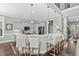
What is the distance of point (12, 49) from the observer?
8.02 feet

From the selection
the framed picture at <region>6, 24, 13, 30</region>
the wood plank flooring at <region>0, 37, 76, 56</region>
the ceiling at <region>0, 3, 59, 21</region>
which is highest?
the ceiling at <region>0, 3, 59, 21</region>

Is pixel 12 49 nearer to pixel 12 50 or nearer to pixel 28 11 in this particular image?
pixel 12 50

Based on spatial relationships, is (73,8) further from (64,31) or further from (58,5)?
(64,31)

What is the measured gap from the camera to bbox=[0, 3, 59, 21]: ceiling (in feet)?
7.91

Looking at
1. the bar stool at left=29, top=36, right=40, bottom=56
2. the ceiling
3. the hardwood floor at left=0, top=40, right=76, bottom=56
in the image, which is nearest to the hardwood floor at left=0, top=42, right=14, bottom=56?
the hardwood floor at left=0, top=40, right=76, bottom=56

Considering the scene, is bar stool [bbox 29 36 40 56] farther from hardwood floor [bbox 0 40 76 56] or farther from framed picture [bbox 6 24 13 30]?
framed picture [bbox 6 24 13 30]

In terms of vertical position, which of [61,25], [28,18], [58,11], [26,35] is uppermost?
[58,11]

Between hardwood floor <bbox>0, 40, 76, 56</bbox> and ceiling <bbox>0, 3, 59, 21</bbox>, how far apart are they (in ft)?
2.53

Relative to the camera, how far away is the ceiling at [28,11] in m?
2.41

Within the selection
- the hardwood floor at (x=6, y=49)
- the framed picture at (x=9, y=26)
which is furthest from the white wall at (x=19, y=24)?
the hardwood floor at (x=6, y=49)

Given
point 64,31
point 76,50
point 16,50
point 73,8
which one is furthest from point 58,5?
point 16,50

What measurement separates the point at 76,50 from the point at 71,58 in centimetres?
24

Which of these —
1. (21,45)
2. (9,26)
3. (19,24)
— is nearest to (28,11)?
(19,24)

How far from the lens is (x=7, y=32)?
7.91ft
